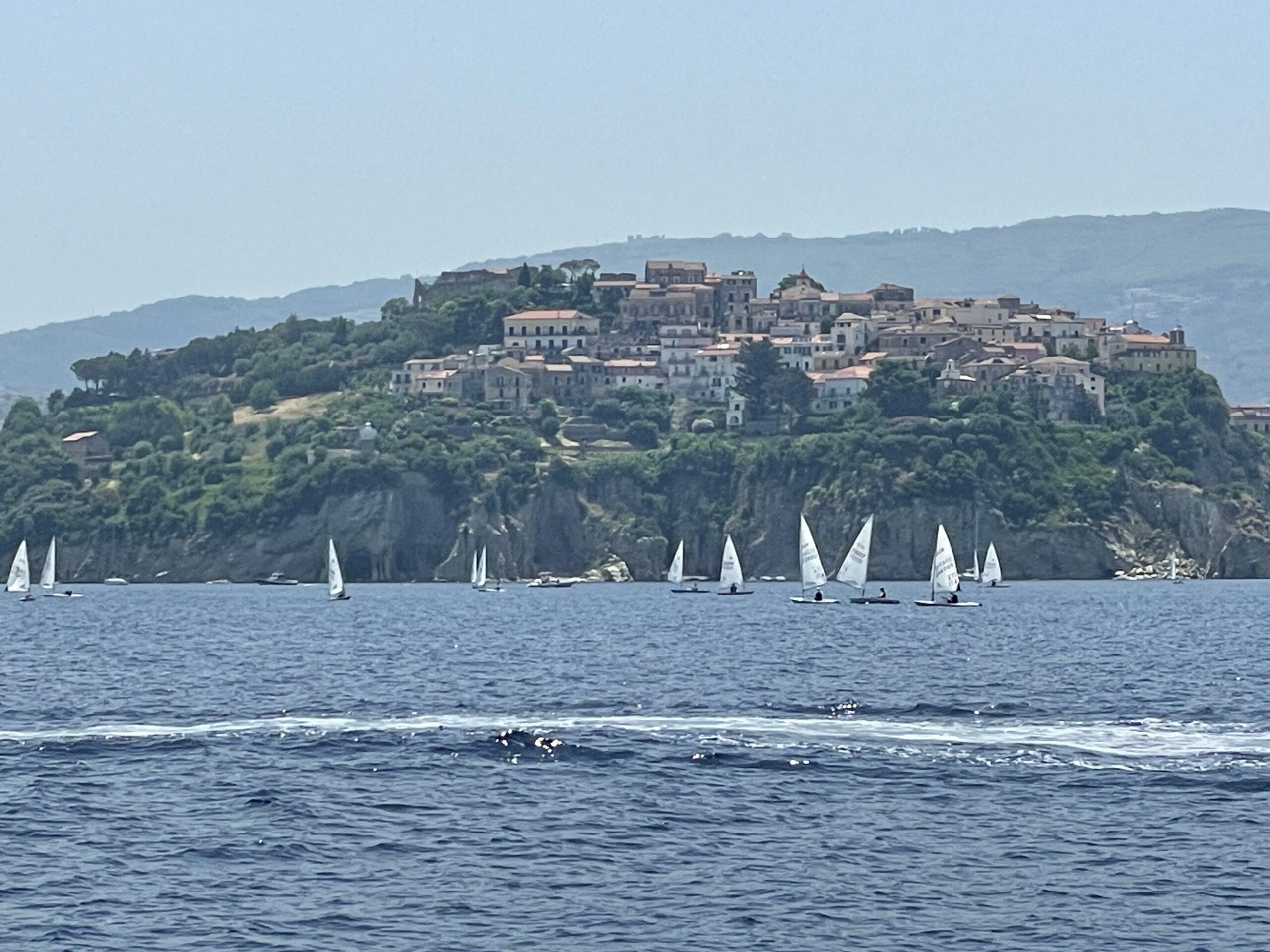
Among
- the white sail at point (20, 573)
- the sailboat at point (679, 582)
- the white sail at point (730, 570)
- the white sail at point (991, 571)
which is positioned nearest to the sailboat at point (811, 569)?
the white sail at point (730, 570)

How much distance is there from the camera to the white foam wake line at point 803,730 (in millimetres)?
56000

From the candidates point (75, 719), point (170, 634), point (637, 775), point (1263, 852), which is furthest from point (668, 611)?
point (1263, 852)

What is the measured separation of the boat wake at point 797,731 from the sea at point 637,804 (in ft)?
0.58

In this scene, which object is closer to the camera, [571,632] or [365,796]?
[365,796]

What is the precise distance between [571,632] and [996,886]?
75406mm

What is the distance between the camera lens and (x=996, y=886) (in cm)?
3900

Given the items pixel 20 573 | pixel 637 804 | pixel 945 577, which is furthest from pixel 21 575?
pixel 637 804

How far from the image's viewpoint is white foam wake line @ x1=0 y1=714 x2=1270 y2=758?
56000mm

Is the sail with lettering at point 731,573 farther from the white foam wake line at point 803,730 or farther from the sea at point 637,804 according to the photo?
the white foam wake line at point 803,730

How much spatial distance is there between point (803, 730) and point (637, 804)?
40.2ft

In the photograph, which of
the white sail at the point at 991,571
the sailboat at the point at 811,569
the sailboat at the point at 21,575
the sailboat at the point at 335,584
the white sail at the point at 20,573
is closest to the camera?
the sailboat at the point at 811,569

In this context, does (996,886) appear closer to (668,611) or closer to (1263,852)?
(1263,852)

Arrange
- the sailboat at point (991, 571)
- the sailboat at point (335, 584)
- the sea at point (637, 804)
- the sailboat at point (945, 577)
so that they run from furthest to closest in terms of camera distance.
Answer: the sailboat at point (991, 571) < the sailboat at point (335, 584) < the sailboat at point (945, 577) < the sea at point (637, 804)

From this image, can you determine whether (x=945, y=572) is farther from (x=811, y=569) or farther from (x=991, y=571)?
(x=991, y=571)
